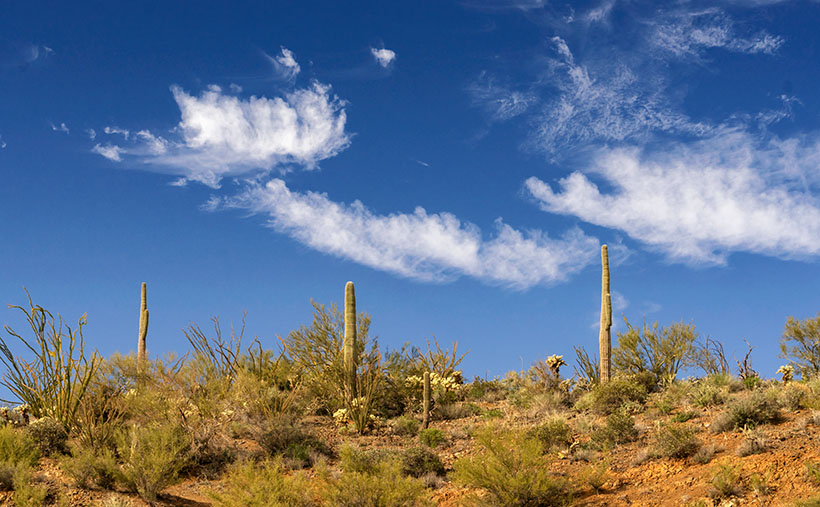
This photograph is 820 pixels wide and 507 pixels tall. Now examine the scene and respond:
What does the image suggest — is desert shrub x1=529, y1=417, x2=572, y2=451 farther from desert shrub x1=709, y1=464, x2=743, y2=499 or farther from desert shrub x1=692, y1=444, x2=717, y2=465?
desert shrub x1=709, y1=464, x2=743, y2=499

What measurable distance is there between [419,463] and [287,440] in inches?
158

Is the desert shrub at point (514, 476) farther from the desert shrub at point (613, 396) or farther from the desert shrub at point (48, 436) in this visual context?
the desert shrub at point (48, 436)

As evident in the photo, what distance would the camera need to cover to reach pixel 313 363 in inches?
890

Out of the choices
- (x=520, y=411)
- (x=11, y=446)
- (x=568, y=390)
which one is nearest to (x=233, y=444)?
(x=11, y=446)

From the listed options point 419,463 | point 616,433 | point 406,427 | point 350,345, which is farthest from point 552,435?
point 350,345

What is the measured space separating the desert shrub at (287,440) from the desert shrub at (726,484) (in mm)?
9366

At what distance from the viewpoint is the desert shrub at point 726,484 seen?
1137cm

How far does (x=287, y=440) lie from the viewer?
17.4 metres

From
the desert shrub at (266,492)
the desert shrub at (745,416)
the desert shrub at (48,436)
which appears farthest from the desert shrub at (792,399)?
the desert shrub at (48,436)

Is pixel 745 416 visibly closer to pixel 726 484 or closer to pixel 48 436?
pixel 726 484

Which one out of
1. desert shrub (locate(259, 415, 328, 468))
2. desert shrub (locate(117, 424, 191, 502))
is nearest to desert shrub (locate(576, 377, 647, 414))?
desert shrub (locate(259, 415, 328, 468))

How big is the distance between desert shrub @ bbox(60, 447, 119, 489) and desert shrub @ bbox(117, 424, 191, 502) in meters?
0.29

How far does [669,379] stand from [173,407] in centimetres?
1629

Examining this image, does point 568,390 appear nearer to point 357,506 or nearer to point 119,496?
point 357,506
